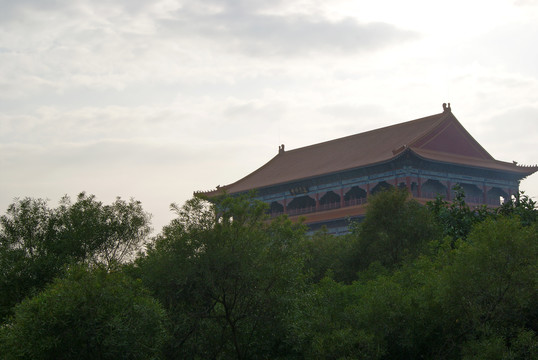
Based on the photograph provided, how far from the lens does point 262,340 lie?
18312 mm

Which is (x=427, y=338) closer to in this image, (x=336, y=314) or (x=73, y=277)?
(x=336, y=314)

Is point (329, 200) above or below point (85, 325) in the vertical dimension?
above

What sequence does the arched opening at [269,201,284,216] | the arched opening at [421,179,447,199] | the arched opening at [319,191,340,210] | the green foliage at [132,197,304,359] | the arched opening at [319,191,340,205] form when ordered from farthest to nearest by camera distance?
the arched opening at [269,201,284,216]
the arched opening at [319,191,340,205]
the arched opening at [319,191,340,210]
the arched opening at [421,179,447,199]
the green foliage at [132,197,304,359]

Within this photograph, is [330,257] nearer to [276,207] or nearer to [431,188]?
[431,188]

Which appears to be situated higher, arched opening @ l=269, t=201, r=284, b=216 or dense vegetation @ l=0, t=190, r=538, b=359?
arched opening @ l=269, t=201, r=284, b=216

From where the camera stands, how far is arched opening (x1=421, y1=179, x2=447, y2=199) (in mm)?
40438

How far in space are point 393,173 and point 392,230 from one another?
52.9ft

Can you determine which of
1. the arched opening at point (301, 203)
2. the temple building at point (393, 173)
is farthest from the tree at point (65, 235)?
the arched opening at point (301, 203)

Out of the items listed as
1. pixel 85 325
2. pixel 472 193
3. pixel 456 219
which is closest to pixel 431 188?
pixel 472 193

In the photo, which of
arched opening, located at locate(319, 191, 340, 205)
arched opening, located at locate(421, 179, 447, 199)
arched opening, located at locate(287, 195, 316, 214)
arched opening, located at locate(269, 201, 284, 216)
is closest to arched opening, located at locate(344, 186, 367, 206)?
arched opening, located at locate(319, 191, 340, 205)

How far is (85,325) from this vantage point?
16109 mm

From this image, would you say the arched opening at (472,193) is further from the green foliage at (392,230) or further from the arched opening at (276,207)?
the green foliage at (392,230)

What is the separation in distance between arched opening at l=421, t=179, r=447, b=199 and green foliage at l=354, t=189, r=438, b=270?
53.0ft

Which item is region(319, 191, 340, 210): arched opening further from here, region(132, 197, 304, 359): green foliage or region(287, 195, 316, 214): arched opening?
region(132, 197, 304, 359): green foliage
